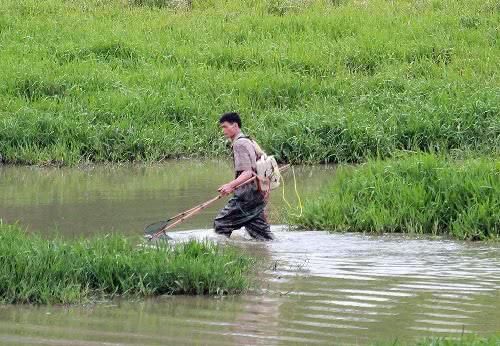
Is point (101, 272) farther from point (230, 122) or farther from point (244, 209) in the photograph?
point (244, 209)

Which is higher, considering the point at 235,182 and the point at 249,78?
the point at 249,78

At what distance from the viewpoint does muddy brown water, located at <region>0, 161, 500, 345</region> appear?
24.7 ft

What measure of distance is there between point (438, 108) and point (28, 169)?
5.60 metres

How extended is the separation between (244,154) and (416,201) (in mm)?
1682

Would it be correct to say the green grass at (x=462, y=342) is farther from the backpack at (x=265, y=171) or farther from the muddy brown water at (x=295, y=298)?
the backpack at (x=265, y=171)

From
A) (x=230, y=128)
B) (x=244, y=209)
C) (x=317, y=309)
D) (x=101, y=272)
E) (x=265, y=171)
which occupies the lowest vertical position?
(x=317, y=309)

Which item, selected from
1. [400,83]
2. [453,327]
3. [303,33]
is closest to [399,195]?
[453,327]

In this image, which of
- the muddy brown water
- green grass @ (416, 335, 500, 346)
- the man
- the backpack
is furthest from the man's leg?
green grass @ (416, 335, 500, 346)

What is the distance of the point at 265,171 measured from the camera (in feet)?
38.0

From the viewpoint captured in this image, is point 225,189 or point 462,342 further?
point 225,189

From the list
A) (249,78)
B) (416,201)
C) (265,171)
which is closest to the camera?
(265,171)

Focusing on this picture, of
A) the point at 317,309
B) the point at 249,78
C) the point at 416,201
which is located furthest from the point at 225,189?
the point at 249,78

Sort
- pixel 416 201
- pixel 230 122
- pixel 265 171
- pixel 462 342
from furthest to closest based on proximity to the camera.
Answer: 1. pixel 416 201
2. pixel 265 171
3. pixel 230 122
4. pixel 462 342

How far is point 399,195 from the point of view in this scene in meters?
11.9
